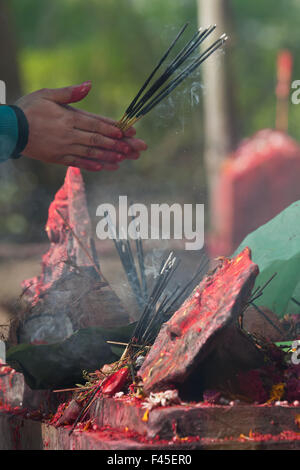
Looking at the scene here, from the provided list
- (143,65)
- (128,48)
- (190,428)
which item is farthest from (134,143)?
(128,48)

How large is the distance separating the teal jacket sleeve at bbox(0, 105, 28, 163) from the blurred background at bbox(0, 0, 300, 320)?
2.91m

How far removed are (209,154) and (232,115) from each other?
641 millimetres

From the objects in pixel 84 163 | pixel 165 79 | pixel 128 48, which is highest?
pixel 128 48

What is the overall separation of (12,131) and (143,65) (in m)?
13.4

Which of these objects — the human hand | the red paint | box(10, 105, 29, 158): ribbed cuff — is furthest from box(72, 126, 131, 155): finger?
the red paint

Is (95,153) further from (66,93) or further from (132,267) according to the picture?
(132,267)

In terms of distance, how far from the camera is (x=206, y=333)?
2016mm

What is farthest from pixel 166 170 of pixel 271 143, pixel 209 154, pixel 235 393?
pixel 235 393

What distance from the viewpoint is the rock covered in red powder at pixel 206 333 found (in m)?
2.02

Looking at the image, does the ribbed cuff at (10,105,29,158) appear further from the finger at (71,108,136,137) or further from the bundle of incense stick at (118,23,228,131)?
the bundle of incense stick at (118,23,228,131)

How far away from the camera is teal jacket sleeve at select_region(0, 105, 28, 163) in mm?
2400

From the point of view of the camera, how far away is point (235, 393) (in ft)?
6.84

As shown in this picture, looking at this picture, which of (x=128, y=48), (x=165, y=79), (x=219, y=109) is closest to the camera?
(x=165, y=79)
